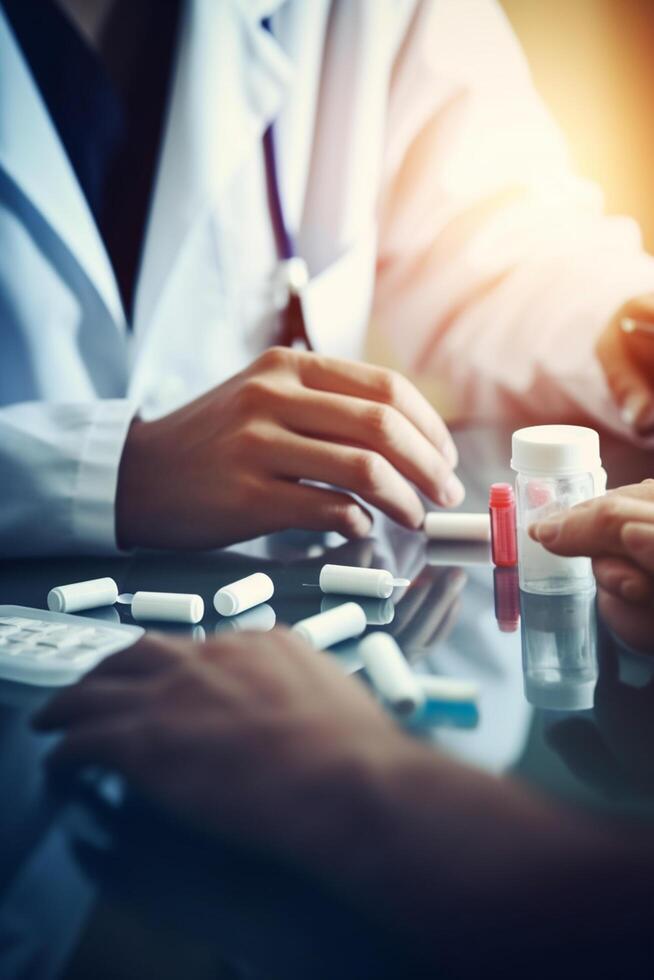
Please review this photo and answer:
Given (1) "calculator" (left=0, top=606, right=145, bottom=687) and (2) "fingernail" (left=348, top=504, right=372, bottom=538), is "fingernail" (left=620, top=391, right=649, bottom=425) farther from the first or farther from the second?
(1) "calculator" (left=0, top=606, right=145, bottom=687)

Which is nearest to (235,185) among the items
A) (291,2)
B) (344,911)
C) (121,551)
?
(291,2)

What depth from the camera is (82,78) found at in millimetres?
1089

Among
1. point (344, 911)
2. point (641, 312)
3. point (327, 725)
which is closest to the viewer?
point (344, 911)

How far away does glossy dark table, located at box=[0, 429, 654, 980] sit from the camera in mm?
333

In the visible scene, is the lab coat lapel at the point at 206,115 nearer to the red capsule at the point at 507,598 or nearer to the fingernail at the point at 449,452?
the fingernail at the point at 449,452

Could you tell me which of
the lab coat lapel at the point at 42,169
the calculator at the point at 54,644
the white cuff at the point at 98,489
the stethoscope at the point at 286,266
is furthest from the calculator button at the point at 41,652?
the stethoscope at the point at 286,266

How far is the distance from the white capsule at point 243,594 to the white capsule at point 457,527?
7.1 inches

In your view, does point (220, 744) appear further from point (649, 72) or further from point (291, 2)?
point (649, 72)

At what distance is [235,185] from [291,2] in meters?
0.23

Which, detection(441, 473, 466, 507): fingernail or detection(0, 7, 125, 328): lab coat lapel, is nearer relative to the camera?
detection(441, 473, 466, 507): fingernail

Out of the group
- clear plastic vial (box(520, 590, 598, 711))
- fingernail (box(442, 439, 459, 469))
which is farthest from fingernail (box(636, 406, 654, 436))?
clear plastic vial (box(520, 590, 598, 711))

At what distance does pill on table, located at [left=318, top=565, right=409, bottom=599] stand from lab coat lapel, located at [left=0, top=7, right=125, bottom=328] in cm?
46

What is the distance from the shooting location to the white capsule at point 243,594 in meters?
0.66

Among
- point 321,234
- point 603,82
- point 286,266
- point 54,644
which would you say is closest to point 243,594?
point 54,644
